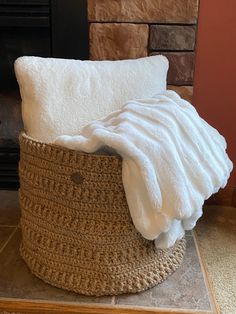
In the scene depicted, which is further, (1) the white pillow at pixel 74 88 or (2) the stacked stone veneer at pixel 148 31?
(2) the stacked stone veneer at pixel 148 31

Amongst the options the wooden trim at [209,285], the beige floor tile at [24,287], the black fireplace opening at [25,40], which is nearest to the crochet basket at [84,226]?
the beige floor tile at [24,287]

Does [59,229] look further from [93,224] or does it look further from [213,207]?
[213,207]

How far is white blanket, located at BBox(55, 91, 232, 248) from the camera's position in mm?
896

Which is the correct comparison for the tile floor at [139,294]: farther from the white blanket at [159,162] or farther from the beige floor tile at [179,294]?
the white blanket at [159,162]

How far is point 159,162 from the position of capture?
0.92 meters

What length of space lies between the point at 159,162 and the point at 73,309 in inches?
16.5

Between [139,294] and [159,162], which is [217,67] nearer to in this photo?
[159,162]

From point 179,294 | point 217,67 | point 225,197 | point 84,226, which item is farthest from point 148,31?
point 179,294

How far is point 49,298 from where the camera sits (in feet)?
3.29

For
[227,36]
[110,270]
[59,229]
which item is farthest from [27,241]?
[227,36]

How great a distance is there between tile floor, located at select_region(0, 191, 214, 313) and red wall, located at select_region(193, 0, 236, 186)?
22.8 inches

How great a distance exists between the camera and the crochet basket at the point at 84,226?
95cm

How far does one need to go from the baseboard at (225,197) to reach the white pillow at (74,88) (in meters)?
0.56

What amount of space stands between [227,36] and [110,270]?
987mm
